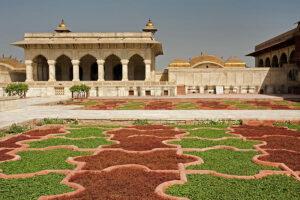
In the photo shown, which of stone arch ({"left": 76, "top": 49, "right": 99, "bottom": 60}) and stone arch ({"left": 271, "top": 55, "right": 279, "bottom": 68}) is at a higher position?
stone arch ({"left": 76, "top": 49, "right": 99, "bottom": 60})

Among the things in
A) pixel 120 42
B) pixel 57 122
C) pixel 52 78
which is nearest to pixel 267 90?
pixel 120 42

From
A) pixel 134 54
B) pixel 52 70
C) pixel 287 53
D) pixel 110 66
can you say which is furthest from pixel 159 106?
pixel 287 53

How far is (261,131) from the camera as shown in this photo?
31.7 feet

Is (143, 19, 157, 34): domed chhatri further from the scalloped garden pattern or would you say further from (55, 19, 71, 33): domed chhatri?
the scalloped garden pattern

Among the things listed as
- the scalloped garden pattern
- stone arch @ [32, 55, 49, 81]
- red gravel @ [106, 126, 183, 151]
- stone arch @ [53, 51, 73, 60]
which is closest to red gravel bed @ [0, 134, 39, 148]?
the scalloped garden pattern

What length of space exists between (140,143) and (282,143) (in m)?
3.12

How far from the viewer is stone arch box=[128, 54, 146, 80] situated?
4159 centimetres

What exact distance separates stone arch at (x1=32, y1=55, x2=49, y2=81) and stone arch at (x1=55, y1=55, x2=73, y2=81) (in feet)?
4.41

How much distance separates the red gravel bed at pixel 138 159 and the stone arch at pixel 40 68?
114ft

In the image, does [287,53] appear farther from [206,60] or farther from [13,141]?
[13,141]

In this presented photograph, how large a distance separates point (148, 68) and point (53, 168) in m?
32.2

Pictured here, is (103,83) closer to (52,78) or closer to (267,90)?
(52,78)

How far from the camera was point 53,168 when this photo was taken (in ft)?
18.6

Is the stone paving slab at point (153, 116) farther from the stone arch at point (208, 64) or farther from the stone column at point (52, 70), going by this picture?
the stone arch at point (208, 64)
